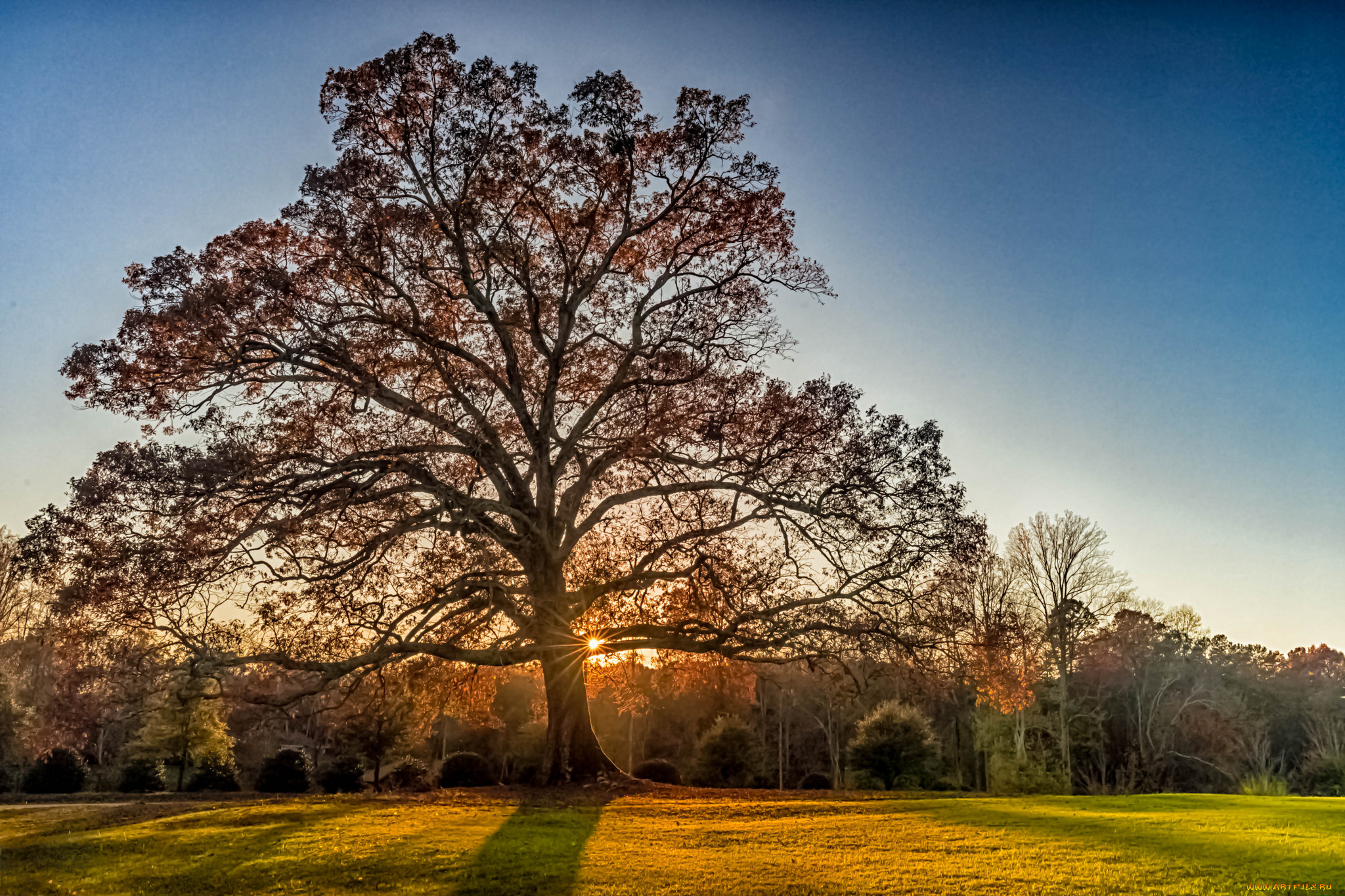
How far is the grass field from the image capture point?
8.05 metres

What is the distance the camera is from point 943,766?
37.2 metres

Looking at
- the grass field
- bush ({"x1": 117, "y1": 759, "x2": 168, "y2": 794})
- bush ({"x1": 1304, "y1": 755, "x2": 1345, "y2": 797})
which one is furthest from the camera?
bush ({"x1": 1304, "y1": 755, "x2": 1345, "y2": 797})

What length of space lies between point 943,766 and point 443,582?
2981cm

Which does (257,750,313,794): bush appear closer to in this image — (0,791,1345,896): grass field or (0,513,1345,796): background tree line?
(0,513,1345,796): background tree line

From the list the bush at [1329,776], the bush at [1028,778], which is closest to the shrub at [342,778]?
the bush at [1028,778]

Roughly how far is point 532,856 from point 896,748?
22.7 metres

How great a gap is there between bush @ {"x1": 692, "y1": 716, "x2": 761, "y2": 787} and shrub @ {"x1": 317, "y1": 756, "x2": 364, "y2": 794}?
13.0 meters

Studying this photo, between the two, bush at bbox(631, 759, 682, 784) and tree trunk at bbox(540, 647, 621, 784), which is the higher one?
tree trunk at bbox(540, 647, 621, 784)

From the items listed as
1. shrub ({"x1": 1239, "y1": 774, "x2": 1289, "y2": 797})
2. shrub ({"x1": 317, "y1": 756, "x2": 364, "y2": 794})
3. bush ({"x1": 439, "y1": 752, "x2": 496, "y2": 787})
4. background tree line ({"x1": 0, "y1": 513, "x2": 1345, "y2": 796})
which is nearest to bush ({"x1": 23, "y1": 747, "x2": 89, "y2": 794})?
background tree line ({"x1": 0, "y1": 513, "x2": 1345, "y2": 796})

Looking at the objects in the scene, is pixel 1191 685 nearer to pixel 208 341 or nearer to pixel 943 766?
pixel 943 766

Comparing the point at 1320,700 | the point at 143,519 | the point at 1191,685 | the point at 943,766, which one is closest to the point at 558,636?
the point at 143,519

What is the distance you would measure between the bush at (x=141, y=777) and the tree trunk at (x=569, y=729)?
46.2 feet

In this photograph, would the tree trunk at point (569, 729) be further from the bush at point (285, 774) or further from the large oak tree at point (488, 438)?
the bush at point (285, 774)

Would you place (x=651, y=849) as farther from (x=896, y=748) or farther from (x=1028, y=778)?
(x=1028, y=778)
